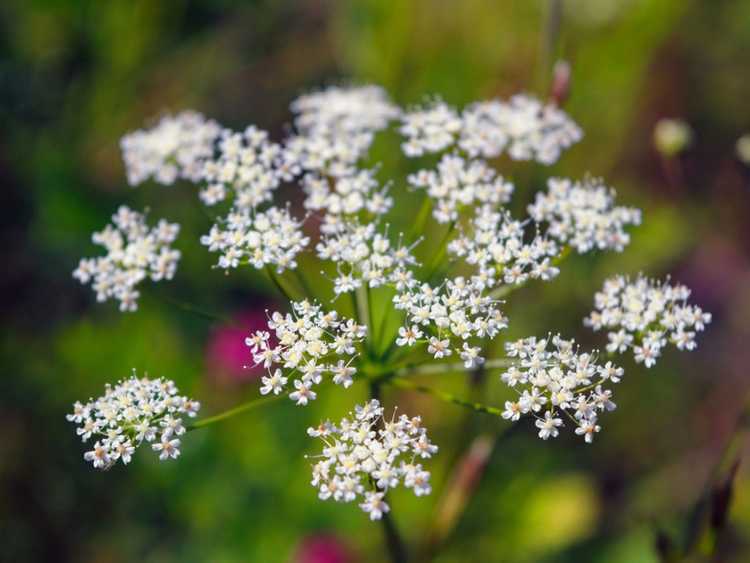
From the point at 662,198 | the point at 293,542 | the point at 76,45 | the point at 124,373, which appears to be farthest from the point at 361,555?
the point at 76,45

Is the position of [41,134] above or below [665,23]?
above

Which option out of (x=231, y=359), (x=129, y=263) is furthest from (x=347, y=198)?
(x=231, y=359)

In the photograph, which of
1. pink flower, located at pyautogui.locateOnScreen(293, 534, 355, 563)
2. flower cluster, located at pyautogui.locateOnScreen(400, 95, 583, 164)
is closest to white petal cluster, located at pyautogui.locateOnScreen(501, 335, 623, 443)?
flower cluster, located at pyautogui.locateOnScreen(400, 95, 583, 164)

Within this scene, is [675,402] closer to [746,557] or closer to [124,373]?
[746,557]

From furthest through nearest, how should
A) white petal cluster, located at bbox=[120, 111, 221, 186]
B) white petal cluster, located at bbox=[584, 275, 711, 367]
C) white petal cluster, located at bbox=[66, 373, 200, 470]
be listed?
white petal cluster, located at bbox=[120, 111, 221, 186] → white petal cluster, located at bbox=[584, 275, 711, 367] → white petal cluster, located at bbox=[66, 373, 200, 470]

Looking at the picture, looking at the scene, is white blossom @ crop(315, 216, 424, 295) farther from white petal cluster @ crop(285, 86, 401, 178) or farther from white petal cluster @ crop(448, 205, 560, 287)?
white petal cluster @ crop(285, 86, 401, 178)

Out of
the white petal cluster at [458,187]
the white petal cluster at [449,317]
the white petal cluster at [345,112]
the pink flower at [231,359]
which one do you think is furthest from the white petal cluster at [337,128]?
the pink flower at [231,359]

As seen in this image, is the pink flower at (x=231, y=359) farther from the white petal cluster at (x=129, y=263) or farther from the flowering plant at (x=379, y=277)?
the white petal cluster at (x=129, y=263)

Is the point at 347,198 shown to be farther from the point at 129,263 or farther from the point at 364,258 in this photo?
the point at 129,263
